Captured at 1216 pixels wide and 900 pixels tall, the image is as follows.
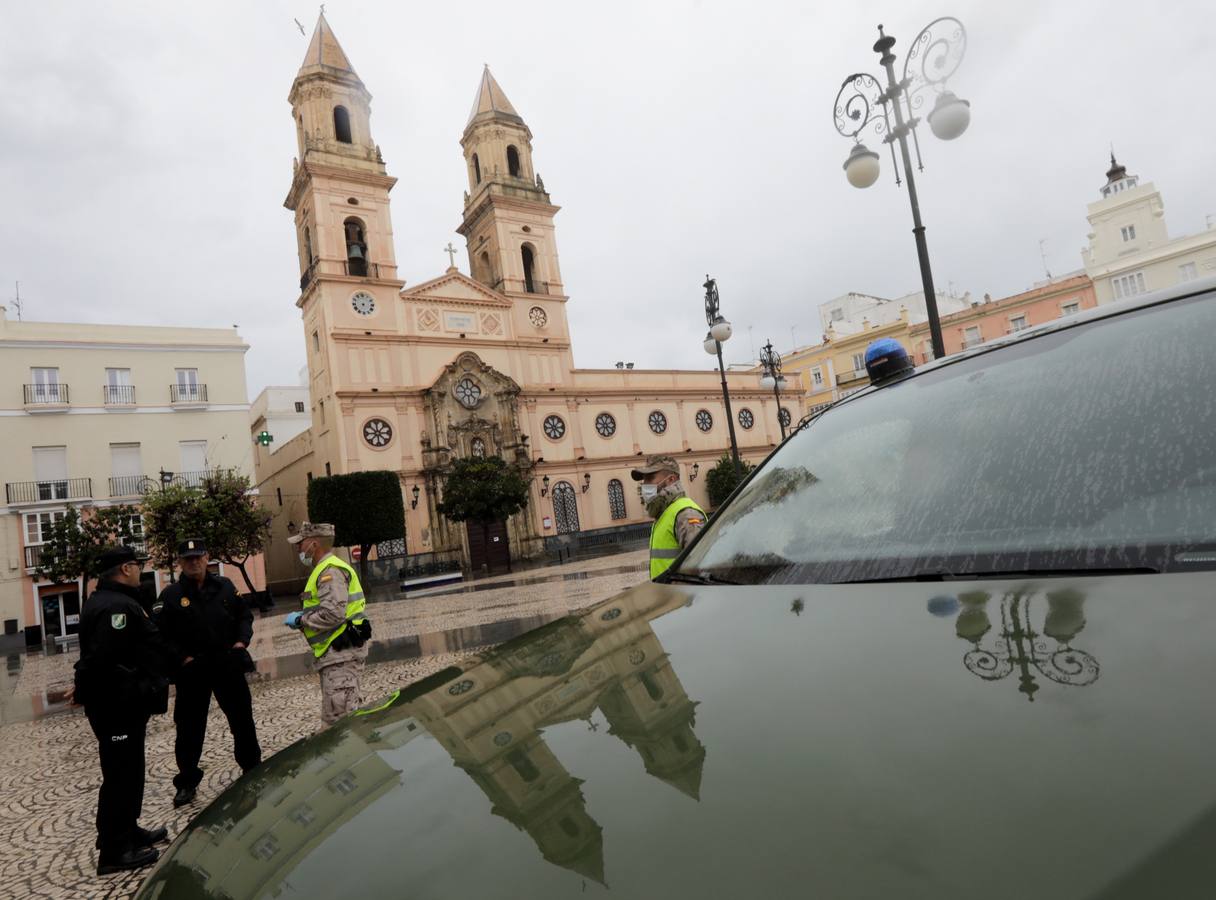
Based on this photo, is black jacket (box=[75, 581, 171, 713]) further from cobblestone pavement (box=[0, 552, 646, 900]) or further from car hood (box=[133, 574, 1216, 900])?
car hood (box=[133, 574, 1216, 900])

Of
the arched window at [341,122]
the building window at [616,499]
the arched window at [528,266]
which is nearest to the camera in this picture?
the arched window at [341,122]

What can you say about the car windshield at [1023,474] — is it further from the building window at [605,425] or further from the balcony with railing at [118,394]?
the building window at [605,425]

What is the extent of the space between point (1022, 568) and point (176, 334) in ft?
115

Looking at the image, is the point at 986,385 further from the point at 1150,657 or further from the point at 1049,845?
the point at 1049,845

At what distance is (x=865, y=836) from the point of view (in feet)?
2.09

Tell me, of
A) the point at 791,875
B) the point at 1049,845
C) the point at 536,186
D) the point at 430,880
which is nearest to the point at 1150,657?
the point at 1049,845

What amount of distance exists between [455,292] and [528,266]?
517 centimetres

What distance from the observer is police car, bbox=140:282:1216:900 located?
2.00 ft

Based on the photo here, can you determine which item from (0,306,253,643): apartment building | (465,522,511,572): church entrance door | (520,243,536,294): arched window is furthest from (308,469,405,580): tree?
(520,243,536,294): arched window

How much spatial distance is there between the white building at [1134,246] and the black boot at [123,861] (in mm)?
49736

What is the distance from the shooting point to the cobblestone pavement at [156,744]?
3.82 m

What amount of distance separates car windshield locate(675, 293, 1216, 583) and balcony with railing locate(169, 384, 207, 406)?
33.1 meters

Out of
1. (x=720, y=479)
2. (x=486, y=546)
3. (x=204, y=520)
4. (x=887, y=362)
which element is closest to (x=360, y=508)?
(x=204, y=520)

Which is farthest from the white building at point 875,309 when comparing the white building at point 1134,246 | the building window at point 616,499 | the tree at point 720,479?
the building window at point 616,499
